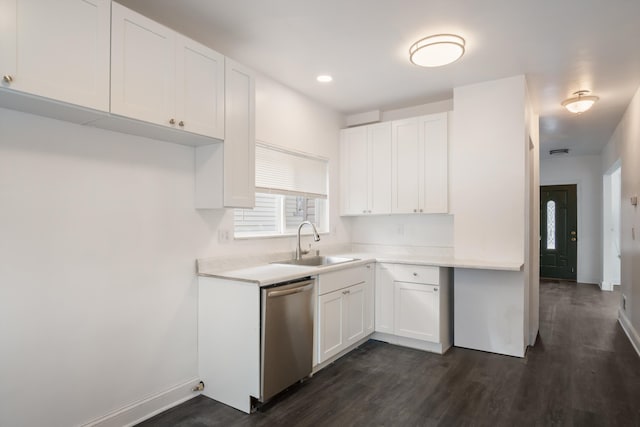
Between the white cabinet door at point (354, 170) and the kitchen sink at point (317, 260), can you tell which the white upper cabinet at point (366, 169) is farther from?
the kitchen sink at point (317, 260)

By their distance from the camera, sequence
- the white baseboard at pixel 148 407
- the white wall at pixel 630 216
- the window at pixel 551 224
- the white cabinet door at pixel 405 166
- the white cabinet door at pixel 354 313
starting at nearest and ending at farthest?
the white baseboard at pixel 148 407, the white cabinet door at pixel 354 313, the white wall at pixel 630 216, the white cabinet door at pixel 405 166, the window at pixel 551 224

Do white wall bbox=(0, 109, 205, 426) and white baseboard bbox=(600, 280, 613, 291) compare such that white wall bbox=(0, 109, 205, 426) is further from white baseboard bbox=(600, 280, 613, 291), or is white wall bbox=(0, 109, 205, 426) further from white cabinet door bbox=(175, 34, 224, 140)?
white baseboard bbox=(600, 280, 613, 291)

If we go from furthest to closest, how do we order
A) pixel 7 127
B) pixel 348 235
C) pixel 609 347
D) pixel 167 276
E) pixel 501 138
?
pixel 348 235
pixel 609 347
pixel 501 138
pixel 167 276
pixel 7 127

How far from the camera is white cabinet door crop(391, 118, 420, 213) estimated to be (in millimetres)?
4059

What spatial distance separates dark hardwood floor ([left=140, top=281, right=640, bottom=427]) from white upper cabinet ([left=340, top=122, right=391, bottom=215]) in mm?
1575

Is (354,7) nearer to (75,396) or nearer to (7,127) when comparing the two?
(7,127)

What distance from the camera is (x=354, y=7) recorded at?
2342mm

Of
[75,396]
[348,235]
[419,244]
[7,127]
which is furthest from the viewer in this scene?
[348,235]

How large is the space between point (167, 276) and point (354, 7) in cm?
220

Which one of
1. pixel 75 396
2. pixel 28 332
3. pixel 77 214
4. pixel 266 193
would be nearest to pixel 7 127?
pixel 77 214

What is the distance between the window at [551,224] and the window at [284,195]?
6064mm

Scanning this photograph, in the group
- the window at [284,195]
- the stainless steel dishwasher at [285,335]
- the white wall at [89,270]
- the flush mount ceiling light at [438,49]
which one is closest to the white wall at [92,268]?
the white wall at [89,270]

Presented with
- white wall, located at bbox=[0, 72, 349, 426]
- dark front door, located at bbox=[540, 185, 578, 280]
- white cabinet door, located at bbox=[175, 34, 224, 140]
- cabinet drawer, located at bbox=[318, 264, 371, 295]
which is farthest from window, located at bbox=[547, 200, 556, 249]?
white cabinet door, located at bbox=[175, 34, 224, 140]

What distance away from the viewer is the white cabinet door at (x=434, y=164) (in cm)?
388
